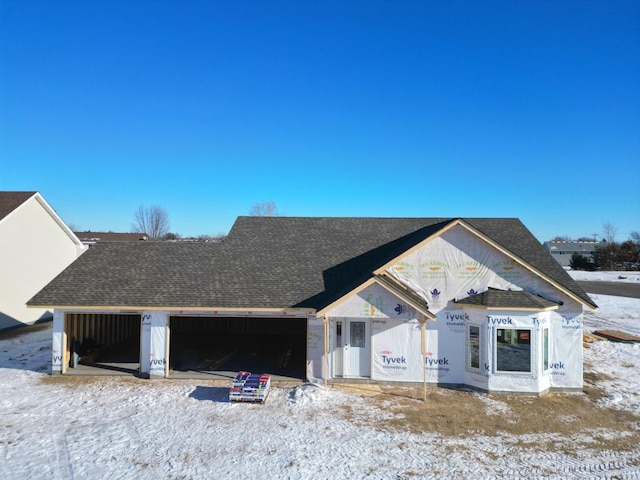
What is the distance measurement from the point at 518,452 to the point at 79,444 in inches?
402

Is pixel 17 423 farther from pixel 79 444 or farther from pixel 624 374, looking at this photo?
pixel 624 374

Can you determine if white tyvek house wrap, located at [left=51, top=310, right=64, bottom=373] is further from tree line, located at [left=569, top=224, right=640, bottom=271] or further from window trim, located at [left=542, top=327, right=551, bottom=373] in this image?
tree line, located at [left=569, top=224, right=640, bottom=271]

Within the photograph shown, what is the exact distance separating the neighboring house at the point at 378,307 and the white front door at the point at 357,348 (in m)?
0.04

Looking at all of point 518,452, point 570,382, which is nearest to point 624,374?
point 570,382

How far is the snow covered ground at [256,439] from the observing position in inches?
319

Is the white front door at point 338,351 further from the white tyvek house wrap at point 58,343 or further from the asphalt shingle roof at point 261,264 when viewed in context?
the white tyvek house wrap at point 58,343

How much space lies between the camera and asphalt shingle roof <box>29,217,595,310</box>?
551 inches

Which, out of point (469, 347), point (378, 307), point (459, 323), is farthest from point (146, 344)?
point (469, 347)

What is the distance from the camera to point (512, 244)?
1677 centimetres

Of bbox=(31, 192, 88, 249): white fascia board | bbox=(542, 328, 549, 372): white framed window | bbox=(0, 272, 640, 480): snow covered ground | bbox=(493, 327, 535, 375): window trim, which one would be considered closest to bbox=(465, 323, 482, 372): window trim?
bbox=(493, 327, 535, 375): window trim

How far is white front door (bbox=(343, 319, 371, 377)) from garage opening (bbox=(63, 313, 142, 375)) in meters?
7.85

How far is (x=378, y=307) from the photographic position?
12641mm

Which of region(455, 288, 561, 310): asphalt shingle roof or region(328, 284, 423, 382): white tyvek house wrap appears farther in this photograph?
region(328, 284, 423, 382): white tyvek house wrap

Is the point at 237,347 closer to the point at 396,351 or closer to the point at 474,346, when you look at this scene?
the point at 396,351
